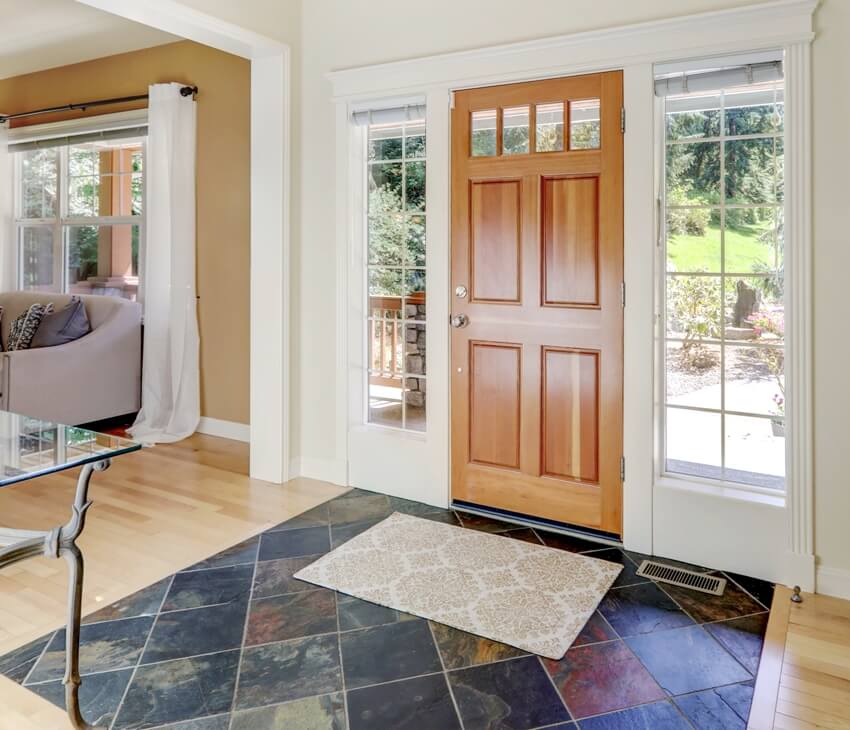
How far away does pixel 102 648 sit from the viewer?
2176mm

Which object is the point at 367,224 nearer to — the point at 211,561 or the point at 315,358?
the point at 315,358

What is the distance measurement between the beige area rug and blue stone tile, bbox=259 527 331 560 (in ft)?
0.35

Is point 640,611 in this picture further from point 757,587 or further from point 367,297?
point 367,297

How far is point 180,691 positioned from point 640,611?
5.03 ft

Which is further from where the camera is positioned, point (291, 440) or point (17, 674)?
point (291, 440)

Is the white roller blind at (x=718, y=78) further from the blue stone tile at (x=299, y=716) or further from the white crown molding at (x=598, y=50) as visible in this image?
the blue stone tile at (x=299, y=716)

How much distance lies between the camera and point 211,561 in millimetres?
2842

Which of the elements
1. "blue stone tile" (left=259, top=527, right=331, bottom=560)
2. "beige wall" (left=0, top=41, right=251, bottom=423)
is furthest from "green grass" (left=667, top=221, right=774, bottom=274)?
"beige wall" (left=0, top=41, right=251, bottom=423)

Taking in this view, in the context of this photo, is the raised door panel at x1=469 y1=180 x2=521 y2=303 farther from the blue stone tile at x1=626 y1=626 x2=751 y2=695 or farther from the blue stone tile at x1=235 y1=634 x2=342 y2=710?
the blue stone tile at x1=235 y1=634 x2=342 y2=710

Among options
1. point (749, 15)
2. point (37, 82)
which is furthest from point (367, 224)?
point (37, 82)

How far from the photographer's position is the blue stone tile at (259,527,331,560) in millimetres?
2924

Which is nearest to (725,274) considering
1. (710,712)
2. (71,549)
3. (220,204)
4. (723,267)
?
(723,267)

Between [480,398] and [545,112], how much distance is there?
1.34 m

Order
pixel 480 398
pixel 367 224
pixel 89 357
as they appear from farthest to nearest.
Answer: pixel 89 357, pixel 367 224, pixel 480 398
